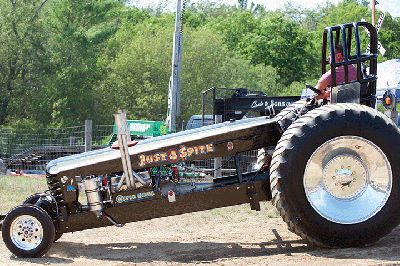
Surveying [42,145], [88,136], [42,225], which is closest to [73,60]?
[42,145]

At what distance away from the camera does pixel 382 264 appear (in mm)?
7484

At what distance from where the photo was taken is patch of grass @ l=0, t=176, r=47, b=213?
13.3m

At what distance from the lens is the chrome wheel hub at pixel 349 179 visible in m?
8.34

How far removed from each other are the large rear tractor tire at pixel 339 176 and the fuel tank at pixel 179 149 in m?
0.57

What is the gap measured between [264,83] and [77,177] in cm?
3741

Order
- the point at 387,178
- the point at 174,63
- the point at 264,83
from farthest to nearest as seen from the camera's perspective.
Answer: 1. the point at 264,83
2. the point at 174,63
3. the point at 387,178

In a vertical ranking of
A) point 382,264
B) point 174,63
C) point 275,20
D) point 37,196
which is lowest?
point 382,264

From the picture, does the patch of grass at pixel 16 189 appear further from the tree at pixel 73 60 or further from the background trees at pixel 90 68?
the tree at pixel 73 60

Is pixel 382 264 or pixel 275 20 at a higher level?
pixel 275 20

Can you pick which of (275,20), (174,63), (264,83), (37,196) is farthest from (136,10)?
(37,196)

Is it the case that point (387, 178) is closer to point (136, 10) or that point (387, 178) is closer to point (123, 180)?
point (123, 180)

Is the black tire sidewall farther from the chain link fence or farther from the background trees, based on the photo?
the background trees

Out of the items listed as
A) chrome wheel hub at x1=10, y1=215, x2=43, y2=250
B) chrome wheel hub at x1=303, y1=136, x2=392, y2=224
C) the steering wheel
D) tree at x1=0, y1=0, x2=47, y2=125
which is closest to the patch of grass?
chrome wheel hub at x1=10, y1=215, x2=43, y2=250

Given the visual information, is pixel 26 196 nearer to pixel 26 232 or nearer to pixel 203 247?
pixel 26 232
